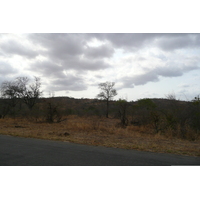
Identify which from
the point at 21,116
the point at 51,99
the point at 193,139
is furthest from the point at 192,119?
the point at 21,116

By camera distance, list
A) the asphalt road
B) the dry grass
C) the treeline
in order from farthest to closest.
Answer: the treeline
the dry grass
the asphalt road

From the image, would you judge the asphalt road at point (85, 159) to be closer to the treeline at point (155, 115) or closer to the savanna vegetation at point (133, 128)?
the savanna vegetation at point (133, 128)

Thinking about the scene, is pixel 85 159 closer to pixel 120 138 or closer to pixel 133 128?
pixel 120 138

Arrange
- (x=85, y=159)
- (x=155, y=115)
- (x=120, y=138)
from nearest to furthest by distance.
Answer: (x=85, y=159), (x=120, y=138), (x=155, y=115)

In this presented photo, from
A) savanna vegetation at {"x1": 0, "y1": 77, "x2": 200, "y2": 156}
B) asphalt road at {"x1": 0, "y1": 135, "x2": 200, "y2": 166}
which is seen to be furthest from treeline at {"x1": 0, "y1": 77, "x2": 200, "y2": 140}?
asphalt road at {"x1": 0, "y1": 135, "x2": 200, "y2": 166}

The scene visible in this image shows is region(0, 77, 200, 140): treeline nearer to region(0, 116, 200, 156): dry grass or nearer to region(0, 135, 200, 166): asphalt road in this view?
region(0, 116, 200, 156): dry grass

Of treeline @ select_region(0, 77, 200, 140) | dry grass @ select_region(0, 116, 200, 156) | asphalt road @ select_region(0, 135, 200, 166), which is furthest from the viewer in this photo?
treeline @ select_region(0, 77, 200, 140)

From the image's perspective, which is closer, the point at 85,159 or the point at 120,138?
the point at 85,159

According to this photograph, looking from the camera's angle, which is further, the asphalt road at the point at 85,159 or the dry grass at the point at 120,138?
the dry grass at the point at 120,138

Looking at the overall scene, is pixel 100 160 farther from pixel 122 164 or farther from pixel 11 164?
pixel 11 164

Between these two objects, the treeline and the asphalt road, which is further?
the treeline

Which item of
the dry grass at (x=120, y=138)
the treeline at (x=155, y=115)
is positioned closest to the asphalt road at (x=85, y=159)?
the dry grass at (x=120, y=138)

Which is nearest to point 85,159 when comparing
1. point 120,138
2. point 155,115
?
point 120,138

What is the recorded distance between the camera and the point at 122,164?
18.6ft
